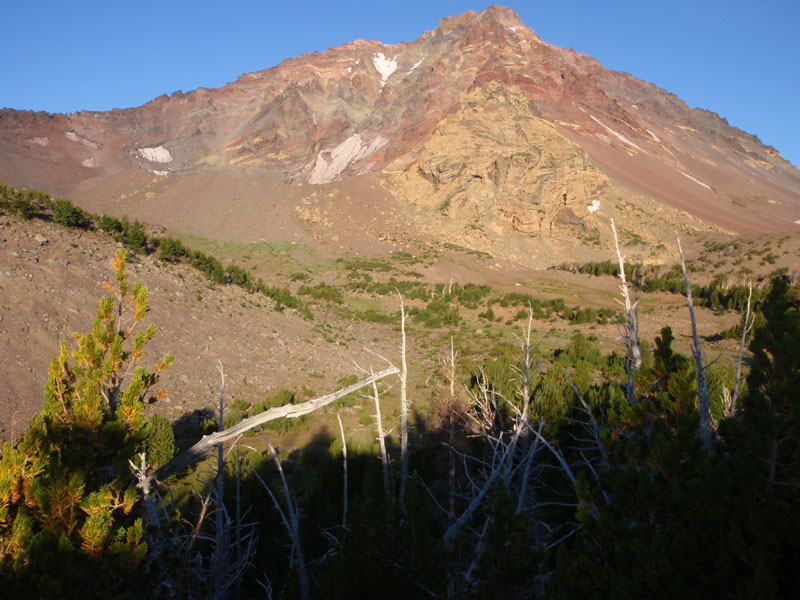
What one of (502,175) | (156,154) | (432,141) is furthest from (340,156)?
(156,154)

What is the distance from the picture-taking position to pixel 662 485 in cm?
324

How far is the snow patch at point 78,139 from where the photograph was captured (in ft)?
187

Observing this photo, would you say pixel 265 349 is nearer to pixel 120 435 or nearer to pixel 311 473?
pixel 311 473

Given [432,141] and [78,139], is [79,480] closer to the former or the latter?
[432,141]

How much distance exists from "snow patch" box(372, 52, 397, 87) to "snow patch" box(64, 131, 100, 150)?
42595 millimetres

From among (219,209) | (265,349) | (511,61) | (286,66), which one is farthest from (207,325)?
(286,66)

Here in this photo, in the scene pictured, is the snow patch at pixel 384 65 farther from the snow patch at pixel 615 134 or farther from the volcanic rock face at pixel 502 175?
the snow patch at pixel 615 134

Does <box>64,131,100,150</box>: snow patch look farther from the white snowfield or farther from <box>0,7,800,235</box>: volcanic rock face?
the white snowfield

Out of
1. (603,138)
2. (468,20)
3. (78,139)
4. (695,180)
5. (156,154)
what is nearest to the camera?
(78,139)

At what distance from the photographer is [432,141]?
177ft

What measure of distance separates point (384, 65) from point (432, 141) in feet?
99.3

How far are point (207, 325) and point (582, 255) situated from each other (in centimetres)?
4113

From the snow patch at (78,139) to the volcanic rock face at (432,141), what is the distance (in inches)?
9.5

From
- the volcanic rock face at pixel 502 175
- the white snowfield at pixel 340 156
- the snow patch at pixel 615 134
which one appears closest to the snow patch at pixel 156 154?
the white snowfield at pixel 340 156
